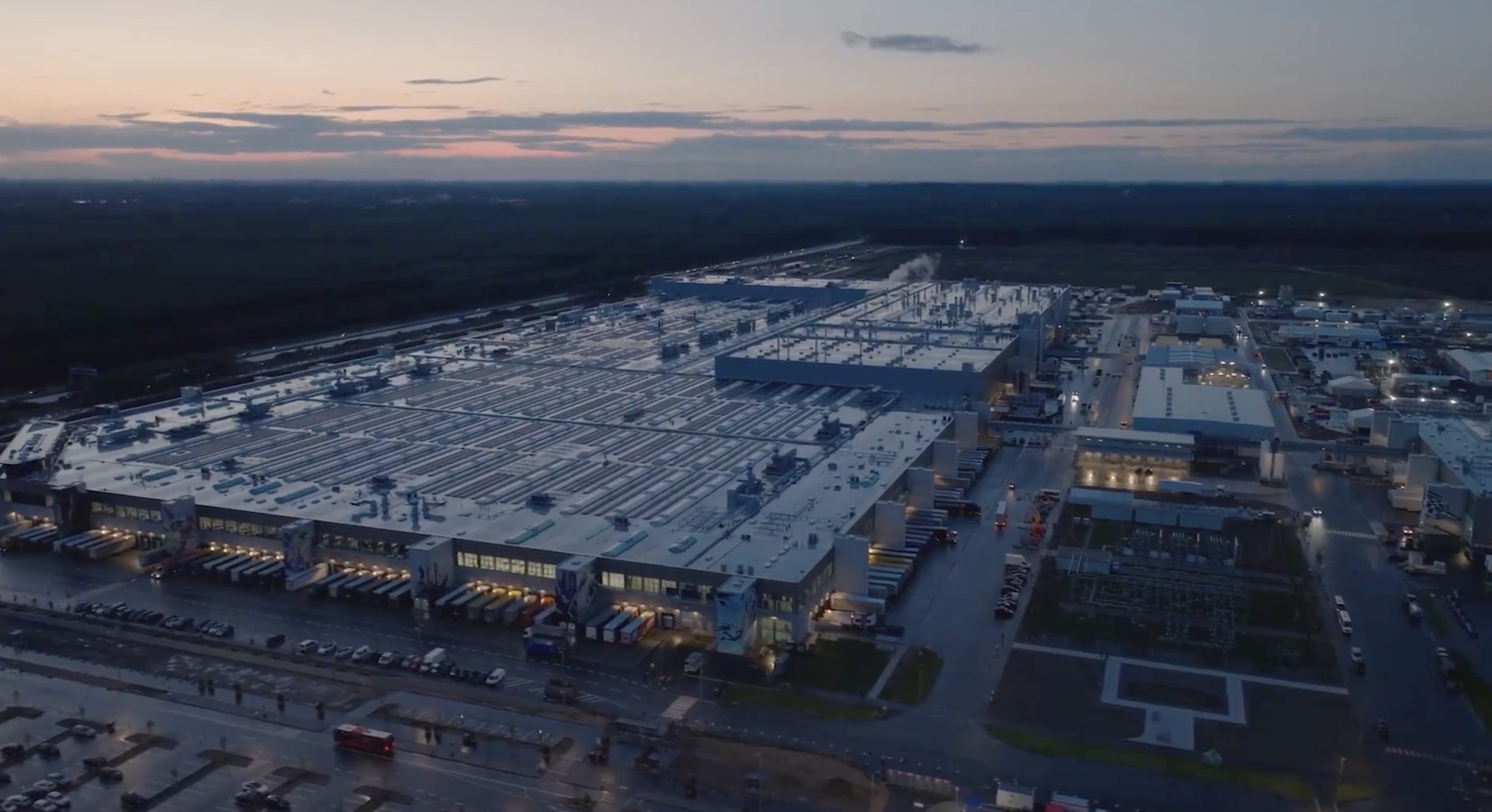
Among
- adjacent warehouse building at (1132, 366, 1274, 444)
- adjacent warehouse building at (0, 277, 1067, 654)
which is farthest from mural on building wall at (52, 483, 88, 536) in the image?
adjacent warehouse building at (1132, 366, 1274, 444)

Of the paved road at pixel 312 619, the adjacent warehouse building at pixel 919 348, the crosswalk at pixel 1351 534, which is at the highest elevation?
the adjacent warehouse building at pixel 919 348

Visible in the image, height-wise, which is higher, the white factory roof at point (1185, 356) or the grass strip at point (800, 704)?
the white factory roof at point (1185, 356)

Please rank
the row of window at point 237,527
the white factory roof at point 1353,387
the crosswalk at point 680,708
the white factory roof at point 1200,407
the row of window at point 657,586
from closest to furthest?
the crosswalk at point 680,708 → the row of window at point 657,586 → the row of window at point 237,527 → the white factory roof at point 1200,407 → the white factory roof at point 1353,387

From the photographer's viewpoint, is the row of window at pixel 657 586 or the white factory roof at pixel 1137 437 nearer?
the row of window at pixel 657 586

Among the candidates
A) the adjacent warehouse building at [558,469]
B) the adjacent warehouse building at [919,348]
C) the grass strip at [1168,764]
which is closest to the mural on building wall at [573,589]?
the adjacent warehouse building at [558,469]

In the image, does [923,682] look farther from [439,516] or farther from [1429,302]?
[1429,302]

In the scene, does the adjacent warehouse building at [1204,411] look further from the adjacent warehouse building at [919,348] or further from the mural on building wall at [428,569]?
the mural on building wall at [428,569]

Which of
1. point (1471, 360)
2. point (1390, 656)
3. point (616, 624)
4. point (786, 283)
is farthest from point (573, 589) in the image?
point (786, 283)
